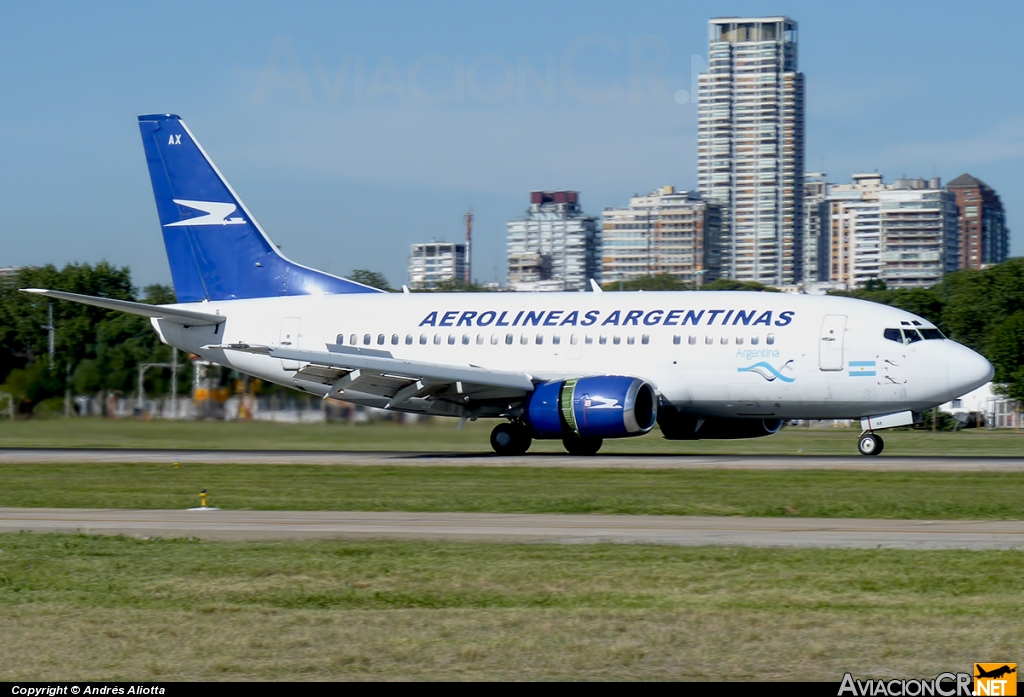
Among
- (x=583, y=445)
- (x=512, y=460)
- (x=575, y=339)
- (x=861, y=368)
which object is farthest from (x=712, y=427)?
(x=512, y=460)

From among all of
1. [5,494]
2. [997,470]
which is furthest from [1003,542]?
[5,494]

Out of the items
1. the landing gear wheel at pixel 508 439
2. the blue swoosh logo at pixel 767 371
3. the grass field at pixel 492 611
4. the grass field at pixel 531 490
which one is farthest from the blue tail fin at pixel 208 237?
the grass field at pixel 492 611

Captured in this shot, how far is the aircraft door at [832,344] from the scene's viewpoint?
1452 inches

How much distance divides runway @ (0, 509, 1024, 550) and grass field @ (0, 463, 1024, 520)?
118cm

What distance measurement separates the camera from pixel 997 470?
31.7m

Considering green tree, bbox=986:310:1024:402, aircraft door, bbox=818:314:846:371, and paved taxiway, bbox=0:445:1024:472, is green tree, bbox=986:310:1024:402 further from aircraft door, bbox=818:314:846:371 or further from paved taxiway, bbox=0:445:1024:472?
paved taxiway, bbox=0:445:1024:472

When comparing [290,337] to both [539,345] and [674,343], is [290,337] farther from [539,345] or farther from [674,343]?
[674,343]

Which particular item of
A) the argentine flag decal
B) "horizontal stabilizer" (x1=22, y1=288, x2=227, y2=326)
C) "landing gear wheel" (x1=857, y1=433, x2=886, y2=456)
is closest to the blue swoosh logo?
the argentine flag decal

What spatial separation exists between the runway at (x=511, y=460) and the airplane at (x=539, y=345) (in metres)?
1.21

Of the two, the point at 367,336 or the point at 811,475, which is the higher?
the point at 367,336

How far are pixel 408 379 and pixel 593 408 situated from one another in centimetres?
551

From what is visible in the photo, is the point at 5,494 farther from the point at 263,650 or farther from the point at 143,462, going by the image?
the point at 263,650

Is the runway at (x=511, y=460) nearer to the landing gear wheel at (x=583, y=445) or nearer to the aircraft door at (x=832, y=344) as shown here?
the landing gear wheel at (x=583, y=445)

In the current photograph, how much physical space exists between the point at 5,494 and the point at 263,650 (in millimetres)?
17183
